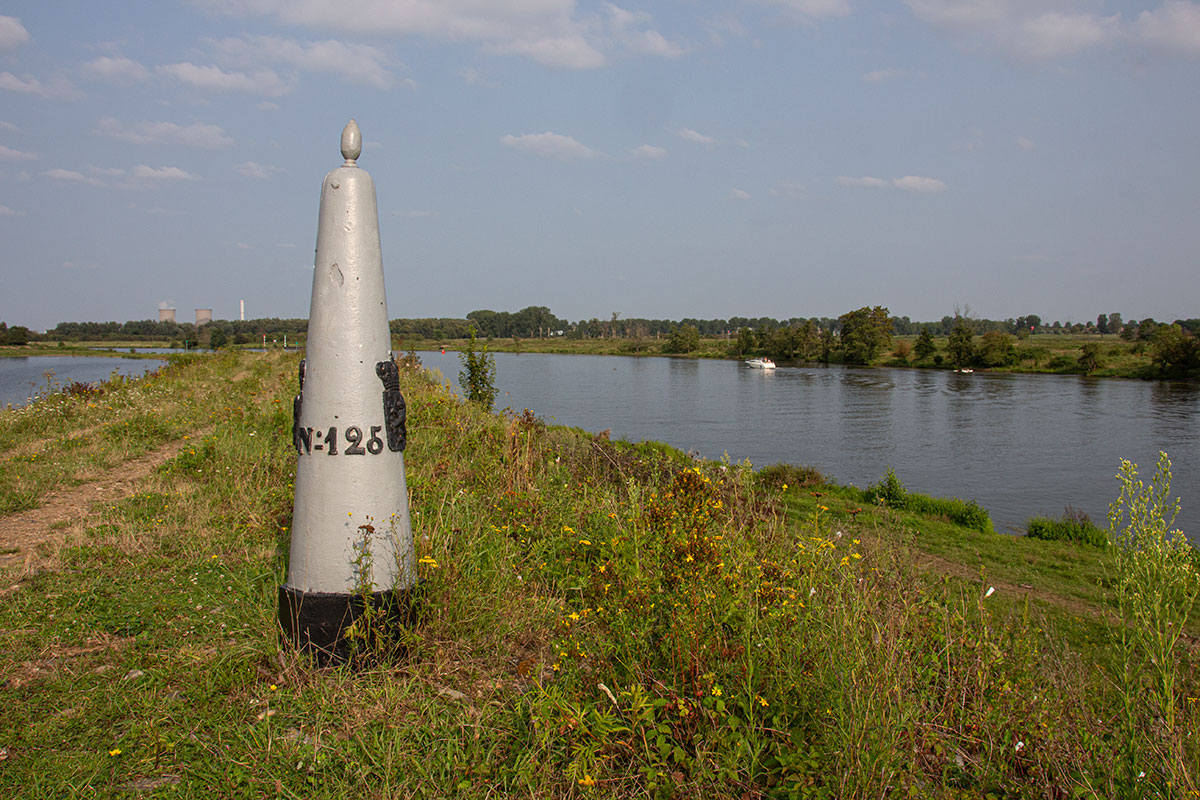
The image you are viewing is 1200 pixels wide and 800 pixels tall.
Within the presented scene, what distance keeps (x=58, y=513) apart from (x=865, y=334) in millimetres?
100026

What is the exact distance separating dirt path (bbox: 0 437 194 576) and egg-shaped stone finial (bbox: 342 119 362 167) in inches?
145

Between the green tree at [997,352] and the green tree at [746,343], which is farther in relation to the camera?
the green tree at [746,343]

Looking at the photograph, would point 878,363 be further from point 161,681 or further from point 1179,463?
point 161,681

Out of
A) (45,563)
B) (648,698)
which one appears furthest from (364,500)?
(45,563)

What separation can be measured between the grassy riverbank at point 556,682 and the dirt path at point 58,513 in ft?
0.24

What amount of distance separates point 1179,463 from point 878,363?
223 feet

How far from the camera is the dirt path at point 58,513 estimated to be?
5445 mm

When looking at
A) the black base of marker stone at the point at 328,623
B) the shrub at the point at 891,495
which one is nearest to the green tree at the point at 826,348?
the shrub at the point at 891,495

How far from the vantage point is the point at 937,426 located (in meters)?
37.9

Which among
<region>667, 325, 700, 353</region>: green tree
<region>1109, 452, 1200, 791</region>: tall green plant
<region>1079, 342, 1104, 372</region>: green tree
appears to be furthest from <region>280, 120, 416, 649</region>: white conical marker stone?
<region>667, 325, 700, 353</region>: green tree

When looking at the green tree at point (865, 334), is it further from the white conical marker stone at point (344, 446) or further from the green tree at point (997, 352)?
the white conical marker stone at point (344, 446)

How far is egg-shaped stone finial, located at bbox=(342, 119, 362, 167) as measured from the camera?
4055 millimetres

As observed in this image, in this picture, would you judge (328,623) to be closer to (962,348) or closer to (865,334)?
(962,348)

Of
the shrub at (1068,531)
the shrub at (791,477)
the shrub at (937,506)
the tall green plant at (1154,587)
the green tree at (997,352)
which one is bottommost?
the shrub at (1068,531)
